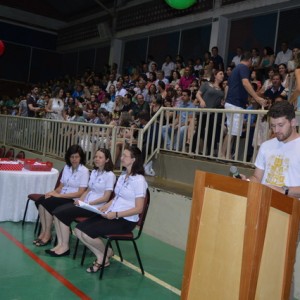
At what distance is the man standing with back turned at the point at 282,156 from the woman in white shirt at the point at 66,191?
260 cm

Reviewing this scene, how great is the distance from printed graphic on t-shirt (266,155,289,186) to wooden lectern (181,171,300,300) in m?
0.44

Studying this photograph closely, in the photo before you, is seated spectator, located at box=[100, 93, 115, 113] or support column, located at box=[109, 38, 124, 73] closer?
seated spectator, located at box=[100, 93, 115, 113]

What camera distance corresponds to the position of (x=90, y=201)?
171 inches

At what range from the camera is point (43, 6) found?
59.8 feet

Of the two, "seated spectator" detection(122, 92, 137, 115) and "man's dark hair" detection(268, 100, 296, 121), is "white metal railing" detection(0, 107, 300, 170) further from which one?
"man's dark hair" detection(268, 100, 296, 121)

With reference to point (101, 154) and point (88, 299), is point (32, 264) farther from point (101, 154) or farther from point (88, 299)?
point (101, 154)

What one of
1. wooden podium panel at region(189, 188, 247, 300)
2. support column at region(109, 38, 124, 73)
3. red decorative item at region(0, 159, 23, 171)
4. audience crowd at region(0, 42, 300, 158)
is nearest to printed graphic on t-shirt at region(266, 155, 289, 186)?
wooden podium panel at region(189, 188, 247, 300)

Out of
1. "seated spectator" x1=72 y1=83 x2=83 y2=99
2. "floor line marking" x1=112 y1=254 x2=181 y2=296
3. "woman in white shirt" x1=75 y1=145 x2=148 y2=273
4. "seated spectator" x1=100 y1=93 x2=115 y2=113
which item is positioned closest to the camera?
"floor line marking" x1=112 y1=254 x2=181 y2=296

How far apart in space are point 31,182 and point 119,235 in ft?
7.06

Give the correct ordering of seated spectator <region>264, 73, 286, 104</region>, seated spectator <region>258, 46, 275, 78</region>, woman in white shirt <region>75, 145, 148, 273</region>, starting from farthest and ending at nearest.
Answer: seated spectator <region>258, 46, 275, 78</region> → seated spectator <region>264, 73, 286, 104</region> → woman in white shirt <region>75, 145, 148, 273</region>

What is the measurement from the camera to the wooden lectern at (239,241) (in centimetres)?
171

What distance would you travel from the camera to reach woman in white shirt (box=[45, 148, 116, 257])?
13.4 feet

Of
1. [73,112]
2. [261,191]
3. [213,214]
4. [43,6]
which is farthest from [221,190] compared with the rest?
[43,6]

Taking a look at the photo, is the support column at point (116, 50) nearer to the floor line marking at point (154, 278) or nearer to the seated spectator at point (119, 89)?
the seated spectator at point (119, 89)
